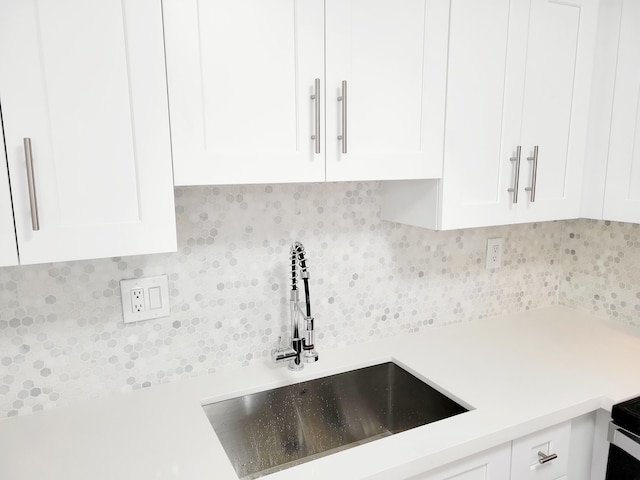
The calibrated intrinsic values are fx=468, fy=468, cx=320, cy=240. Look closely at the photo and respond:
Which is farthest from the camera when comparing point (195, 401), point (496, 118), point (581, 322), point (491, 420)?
point (581, 322)

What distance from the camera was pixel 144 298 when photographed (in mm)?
1332

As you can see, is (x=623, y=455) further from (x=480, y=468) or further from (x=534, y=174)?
(x=534, y=174)

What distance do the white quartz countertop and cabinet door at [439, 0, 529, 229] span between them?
1.59ft

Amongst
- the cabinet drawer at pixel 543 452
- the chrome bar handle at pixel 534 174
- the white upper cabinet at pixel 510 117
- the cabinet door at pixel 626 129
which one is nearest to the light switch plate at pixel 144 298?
the white upper cabinet at pixel 510 117

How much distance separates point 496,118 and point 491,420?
0.86 metres

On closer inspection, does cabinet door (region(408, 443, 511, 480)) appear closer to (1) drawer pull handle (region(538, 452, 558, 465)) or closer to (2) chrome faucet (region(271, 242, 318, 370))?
(1) drawer pull handle (region(538, 452, 558, 465))

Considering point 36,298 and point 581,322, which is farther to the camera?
point 581,322

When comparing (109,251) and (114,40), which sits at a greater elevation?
(114,40)

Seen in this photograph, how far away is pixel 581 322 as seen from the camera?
6.33ft

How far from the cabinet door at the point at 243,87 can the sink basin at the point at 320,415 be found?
0.70 meters

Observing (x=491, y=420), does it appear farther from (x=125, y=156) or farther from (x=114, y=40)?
(x=114, y=40)

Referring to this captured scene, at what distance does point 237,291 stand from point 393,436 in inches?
24.7

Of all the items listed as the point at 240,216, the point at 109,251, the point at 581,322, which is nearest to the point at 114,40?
the point at 109,251

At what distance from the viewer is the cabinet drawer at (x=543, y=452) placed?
4.09 ft
